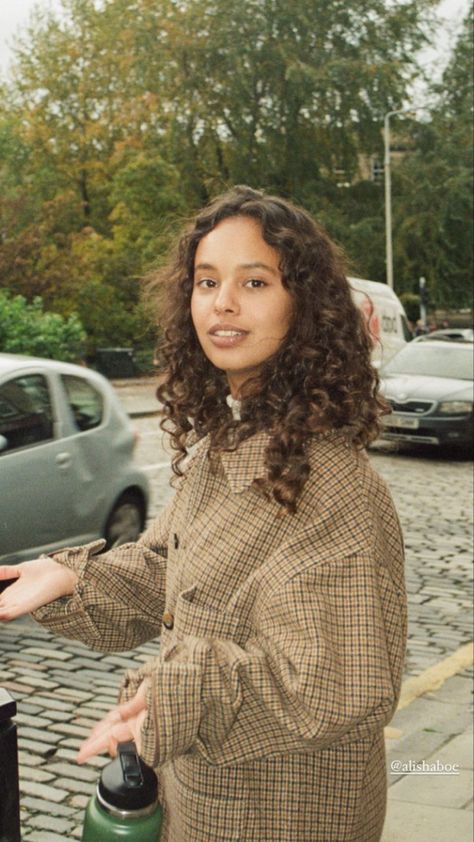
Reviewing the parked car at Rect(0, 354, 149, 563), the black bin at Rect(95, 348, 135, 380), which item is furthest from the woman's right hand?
the black bin at Rect(95, 348, 135, 380)

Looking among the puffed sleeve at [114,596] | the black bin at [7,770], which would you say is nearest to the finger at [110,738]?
the black bin at [7,770]

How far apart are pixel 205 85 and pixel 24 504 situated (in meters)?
32.2

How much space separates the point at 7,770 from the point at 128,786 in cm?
23

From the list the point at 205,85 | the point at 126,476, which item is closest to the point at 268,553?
the point at 126,476

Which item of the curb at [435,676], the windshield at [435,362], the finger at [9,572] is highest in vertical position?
the finger at [9,572]

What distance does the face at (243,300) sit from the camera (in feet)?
6.01

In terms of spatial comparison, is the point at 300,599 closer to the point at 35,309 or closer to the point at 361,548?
the point at 361,548

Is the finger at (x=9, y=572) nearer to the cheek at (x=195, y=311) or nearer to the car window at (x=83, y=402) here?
the cheek at (x=195, y=311)

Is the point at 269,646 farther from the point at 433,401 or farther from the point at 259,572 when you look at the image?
the point at 433,401

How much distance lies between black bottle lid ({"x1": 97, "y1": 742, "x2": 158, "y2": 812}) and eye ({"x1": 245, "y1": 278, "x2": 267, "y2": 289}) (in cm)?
76

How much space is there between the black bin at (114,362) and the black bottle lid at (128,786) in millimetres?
29542

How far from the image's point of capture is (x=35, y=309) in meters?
26.8

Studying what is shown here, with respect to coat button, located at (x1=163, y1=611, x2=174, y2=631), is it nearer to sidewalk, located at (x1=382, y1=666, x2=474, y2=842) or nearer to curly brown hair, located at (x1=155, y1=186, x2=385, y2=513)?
curly brown hair, located at (x1=155, y1=186, x2=385, y2=513)

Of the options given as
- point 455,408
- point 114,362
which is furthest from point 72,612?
point 114,362
